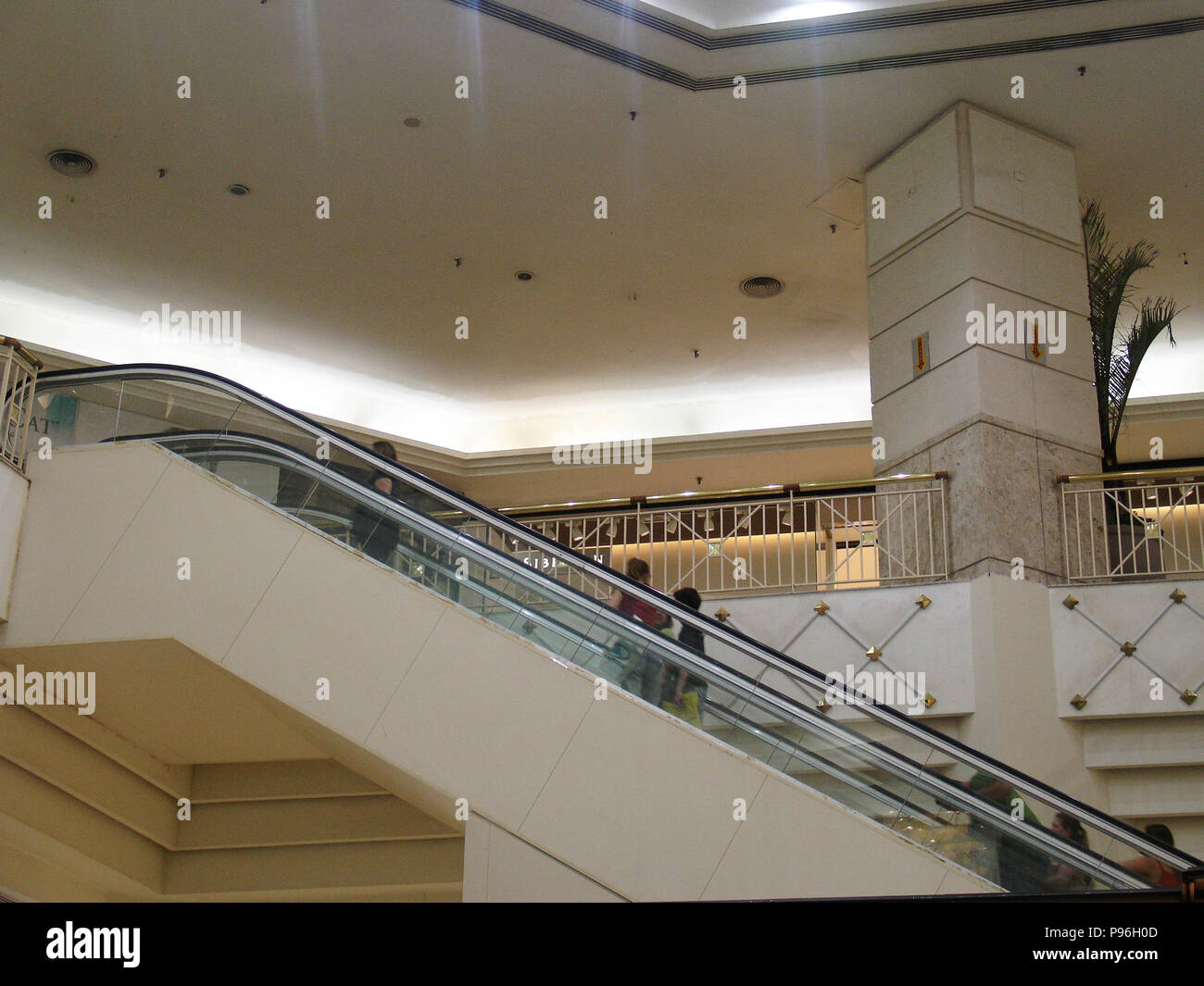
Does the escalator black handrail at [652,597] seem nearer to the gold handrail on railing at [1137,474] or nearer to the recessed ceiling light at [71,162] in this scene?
the gold handrail on railing at [1137,474]

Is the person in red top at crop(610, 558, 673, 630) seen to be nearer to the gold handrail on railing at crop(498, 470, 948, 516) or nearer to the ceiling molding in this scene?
the gold handrail on railing at crop(498, 470, 948, 516)

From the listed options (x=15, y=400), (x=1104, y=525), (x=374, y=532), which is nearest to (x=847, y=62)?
(x=1104, y=525)

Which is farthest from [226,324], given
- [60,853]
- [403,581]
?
[403,581]

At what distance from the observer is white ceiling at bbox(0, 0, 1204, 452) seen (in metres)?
9.22

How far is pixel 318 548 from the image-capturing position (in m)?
6.41

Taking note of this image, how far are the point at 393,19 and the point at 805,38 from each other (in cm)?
309

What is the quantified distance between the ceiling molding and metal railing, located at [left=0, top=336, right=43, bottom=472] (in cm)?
407

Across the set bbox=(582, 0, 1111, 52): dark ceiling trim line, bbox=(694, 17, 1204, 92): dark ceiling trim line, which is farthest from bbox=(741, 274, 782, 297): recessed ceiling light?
bbox=(582, 0, 1111, 52): dark ceiling trim line

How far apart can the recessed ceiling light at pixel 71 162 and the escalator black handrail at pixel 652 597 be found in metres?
4.31

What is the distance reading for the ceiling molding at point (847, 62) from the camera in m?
8.80

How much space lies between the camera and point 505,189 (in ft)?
36.2

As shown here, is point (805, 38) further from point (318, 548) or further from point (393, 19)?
point (318, 548)

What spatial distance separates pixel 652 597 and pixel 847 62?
5.16m

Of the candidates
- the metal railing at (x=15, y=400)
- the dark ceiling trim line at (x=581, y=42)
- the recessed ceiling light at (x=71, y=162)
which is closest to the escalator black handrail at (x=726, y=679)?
the metal railing at (x=15, y=400)
